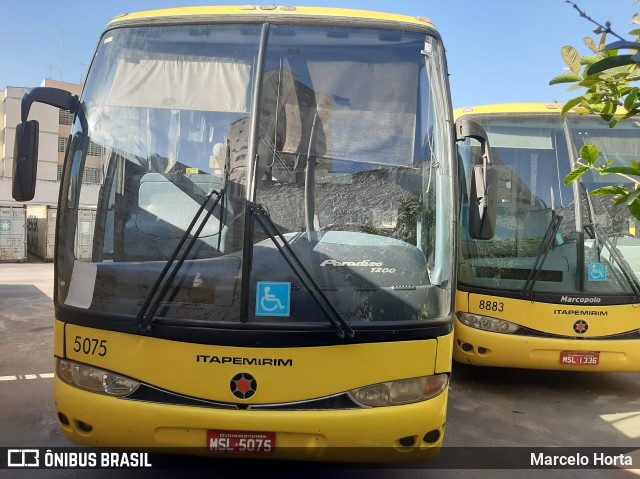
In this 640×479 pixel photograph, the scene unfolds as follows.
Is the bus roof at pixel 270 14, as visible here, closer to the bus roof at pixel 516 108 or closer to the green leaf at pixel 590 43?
the green leaf at pixel 590 43

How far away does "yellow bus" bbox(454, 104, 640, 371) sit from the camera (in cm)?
530

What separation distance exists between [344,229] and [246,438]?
126cm

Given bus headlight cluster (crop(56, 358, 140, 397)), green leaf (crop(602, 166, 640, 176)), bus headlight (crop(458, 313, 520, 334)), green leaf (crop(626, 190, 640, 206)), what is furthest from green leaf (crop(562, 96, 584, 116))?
bus headlight (crop(458, 313, 520, 334))

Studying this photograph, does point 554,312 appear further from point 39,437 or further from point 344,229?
point 39,437

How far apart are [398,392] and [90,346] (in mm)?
1739

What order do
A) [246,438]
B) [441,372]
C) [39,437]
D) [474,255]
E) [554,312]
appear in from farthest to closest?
[474,255] < [554,312] < [39,437] < [441,372] < [246,438]

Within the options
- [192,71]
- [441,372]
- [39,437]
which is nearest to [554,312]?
A: [441,372]

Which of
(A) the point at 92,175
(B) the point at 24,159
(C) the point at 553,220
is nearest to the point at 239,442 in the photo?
(A) the point at 92,175

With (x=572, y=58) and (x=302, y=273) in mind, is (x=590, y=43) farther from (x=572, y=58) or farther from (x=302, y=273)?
(x=302, y=273)

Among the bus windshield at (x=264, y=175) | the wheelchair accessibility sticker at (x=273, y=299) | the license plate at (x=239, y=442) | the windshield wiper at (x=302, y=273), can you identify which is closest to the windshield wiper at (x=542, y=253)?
the bus windshield at (x=264, y=175)

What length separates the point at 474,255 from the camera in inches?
226

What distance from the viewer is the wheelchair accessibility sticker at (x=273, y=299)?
287 centimetres

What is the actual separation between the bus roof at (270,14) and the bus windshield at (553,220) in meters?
2.57

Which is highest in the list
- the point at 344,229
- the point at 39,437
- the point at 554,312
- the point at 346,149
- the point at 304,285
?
the point at 346,149
